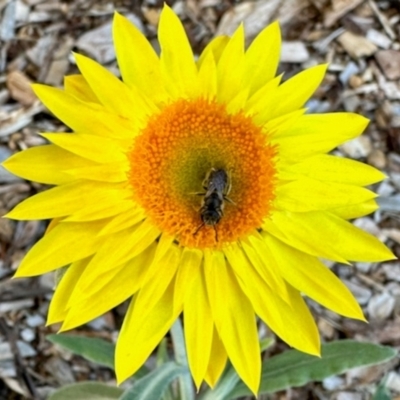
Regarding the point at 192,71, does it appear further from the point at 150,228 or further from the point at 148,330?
the point at 148,330

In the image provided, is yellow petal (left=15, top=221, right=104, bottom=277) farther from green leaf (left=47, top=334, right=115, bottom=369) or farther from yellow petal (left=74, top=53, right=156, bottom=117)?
green leaf (left=47, top=334, right=115, bottom=369)

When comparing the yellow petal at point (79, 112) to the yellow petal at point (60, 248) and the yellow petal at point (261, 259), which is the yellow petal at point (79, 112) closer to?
the yellow petal at point (60, 248)

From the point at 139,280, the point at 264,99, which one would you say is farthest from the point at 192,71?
the point at 139,280

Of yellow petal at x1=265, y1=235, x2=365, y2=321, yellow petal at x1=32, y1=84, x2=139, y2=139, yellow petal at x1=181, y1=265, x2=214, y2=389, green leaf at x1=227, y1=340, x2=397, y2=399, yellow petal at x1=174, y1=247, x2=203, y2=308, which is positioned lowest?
green leaf at x1=227, y1=340, x2=397, y2=399

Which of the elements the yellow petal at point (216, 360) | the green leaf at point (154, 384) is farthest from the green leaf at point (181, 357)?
the yellow petal at point (216, 360)

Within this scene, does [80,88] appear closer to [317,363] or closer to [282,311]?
[282,311]

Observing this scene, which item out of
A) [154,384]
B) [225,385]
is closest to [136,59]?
[154,384]

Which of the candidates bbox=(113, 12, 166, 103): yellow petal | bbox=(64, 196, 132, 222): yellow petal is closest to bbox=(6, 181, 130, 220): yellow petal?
bbox=(64, 196, 132, 222): yellow petal
